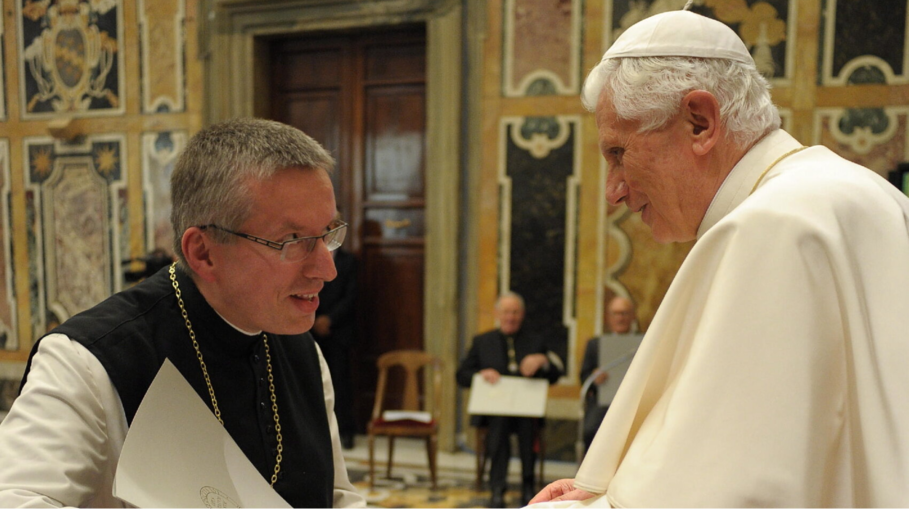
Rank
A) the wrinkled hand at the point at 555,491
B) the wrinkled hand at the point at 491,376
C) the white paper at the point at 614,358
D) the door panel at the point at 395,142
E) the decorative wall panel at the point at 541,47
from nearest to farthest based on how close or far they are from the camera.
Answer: the wrinkled hand at the point at 555,491
the white paper at the point at 614,358
the wrinkled hand at the point at 491,376
the decorative wall panel at the point at 541,47
the door panel at the point at 395,142

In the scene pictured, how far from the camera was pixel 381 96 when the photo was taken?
23.2 ft

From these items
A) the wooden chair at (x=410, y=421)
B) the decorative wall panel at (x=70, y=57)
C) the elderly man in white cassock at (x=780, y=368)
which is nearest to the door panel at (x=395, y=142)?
the wooden chair at (x=410, y=421)

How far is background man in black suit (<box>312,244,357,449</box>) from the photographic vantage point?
21.3ft

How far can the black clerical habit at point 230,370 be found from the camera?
157cm

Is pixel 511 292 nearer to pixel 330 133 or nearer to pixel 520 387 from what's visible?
pixel 520 387

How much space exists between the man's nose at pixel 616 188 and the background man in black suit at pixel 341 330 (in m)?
5.02

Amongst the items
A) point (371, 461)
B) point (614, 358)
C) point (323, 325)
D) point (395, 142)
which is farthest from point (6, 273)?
point (614, 358)

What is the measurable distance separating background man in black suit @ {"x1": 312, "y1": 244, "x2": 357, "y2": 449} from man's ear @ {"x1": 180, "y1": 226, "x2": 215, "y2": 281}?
4.77 m

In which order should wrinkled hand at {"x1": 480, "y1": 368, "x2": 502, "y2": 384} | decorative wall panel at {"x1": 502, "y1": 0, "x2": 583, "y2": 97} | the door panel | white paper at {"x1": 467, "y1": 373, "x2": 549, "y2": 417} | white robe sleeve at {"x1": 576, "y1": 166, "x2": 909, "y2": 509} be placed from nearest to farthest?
white robe sleeve at {"x1": 576, "y1": 166, "x2": 909, "y2": 509}, white paper at {"x1": 467, "y1": 373, "x2": 549, "y2": 417}, wrinkled hand at {"x1": 480, "y1": 368, "x2": 502, "y2": 384}, decorative wall panel at {"x1": 502, "y1": 0, "x2": 583, "y2": 97}, the door panel

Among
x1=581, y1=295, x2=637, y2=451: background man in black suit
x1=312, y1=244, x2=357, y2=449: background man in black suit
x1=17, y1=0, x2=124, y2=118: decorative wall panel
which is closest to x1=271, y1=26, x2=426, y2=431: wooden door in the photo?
x1=312, y1=244, x2=357, y2=449: background man in black suit

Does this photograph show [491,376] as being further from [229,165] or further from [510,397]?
[229,165]

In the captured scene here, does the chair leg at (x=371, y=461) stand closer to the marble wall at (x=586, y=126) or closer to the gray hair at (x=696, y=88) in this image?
the marble wall at (x=586, y=126)

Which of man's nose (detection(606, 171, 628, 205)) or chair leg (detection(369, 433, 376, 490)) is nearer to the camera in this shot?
man's nose (detection(606, 171, 628, 205))

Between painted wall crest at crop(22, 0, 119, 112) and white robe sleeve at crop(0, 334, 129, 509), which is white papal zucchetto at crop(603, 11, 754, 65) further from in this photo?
painted wall crest at crop(22, 0, 119, 112)
